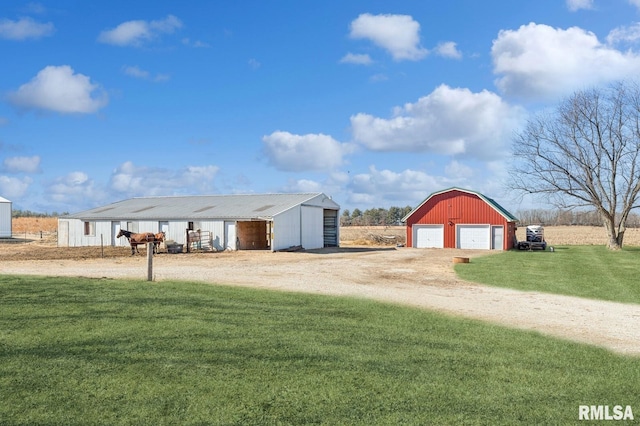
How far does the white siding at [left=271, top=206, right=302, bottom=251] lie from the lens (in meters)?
37.3

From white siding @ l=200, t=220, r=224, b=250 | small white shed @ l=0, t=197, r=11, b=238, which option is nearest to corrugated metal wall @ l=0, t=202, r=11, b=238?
small white shed @ l=0, t=197, r=11, b=238

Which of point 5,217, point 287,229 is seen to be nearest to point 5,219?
point 5,217

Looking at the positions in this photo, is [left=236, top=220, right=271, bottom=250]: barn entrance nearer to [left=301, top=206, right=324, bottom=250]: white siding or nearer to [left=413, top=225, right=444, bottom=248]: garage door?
[left=301, top=206, right=324, bottom=250]: white siding

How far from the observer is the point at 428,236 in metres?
46.1

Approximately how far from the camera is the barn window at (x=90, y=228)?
44.8 meters

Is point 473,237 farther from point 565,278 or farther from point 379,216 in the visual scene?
point 379,216

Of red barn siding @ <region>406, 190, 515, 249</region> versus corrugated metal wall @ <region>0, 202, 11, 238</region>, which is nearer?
red barn siding @ <region>406, 190, 515, 249</region>

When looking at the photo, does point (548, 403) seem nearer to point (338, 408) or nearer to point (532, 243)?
point (338, 408)

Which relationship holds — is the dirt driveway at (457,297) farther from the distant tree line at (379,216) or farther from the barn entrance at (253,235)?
the distant tree line at (379,216)

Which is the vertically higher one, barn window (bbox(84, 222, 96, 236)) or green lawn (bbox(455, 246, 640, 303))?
barn window (bbox(84, 222, 96, 236))

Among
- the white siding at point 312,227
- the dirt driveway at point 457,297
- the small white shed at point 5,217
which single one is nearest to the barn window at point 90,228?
the white siding at point 312,227

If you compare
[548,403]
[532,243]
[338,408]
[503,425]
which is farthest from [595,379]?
[532,243]

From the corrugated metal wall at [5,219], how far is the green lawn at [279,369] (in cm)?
5724

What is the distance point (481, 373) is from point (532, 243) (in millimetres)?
38007
